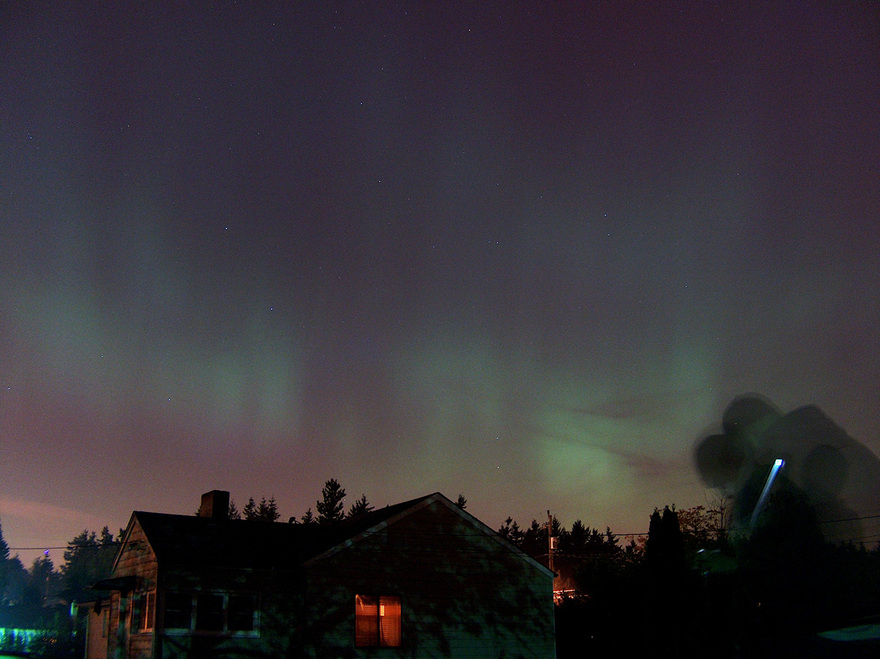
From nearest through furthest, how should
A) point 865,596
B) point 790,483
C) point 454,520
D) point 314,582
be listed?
point 314,582, point 454,520, point 865,596, point 790,483

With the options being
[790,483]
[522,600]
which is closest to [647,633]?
[522,600]

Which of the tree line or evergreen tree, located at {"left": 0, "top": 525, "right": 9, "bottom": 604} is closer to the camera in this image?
the tree line

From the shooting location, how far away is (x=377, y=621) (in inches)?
1067

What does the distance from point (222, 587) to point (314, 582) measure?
2959 mm

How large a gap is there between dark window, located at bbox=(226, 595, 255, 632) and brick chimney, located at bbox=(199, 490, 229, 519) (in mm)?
5871

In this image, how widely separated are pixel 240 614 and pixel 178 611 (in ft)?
6.39

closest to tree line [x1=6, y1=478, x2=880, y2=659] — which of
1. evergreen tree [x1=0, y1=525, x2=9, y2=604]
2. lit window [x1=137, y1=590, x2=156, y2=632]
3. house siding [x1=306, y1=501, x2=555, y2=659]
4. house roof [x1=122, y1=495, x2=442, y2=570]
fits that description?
house siding [x1=306, y1=501, x2=555, y2=659]

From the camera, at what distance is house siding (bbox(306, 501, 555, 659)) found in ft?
87.2

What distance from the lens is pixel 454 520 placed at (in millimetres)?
29531

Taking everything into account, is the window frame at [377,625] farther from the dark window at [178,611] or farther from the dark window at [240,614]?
the dark window at [178,611]

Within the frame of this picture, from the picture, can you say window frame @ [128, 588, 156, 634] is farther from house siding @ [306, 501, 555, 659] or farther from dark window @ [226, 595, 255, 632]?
house siding @ [306, 501, 555, 659]

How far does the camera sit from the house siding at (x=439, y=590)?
87.2 feet

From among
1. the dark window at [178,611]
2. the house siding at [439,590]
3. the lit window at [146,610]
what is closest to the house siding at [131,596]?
the lit window at [146,610]

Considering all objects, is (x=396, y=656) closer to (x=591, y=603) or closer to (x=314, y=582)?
(x=314, y=582)
